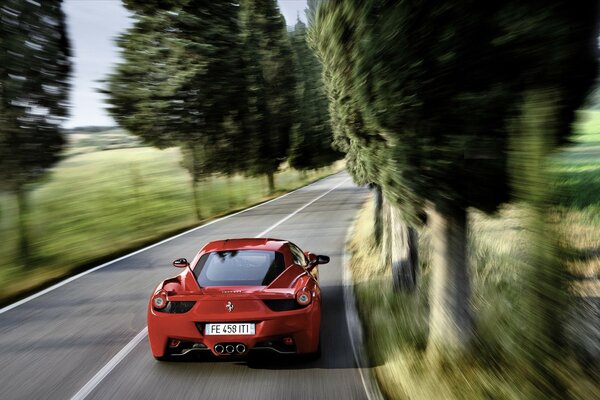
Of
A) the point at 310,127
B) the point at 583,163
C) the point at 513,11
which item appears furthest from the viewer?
the point at 310,127

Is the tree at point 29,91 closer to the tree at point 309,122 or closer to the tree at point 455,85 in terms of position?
the tree at point 455,85

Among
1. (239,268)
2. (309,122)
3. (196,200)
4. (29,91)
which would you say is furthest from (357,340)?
(309,122)

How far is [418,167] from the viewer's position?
17.7 feet

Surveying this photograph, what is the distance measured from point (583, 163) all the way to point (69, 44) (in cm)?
1897

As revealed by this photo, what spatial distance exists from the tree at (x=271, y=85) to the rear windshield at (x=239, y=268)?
28933mm

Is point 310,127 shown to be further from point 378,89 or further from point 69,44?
point 378,89

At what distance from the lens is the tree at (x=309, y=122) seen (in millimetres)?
43719

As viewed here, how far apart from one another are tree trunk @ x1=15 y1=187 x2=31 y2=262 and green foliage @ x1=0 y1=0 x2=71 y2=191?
0.38 metres

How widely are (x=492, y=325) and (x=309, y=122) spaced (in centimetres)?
3988

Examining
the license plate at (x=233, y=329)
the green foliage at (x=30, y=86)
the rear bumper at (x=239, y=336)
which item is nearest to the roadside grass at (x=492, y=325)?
the rear bumper at (x=239, y=336)

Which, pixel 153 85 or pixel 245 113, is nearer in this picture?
pixel 153 85

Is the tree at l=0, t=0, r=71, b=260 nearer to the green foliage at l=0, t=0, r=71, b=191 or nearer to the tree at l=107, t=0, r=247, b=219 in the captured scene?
the green foliage at l=0, t=0, r=71, b=191

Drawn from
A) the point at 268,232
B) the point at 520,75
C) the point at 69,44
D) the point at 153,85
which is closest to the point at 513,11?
the point at 520,75

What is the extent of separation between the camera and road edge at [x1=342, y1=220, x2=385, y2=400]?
5.24 m
